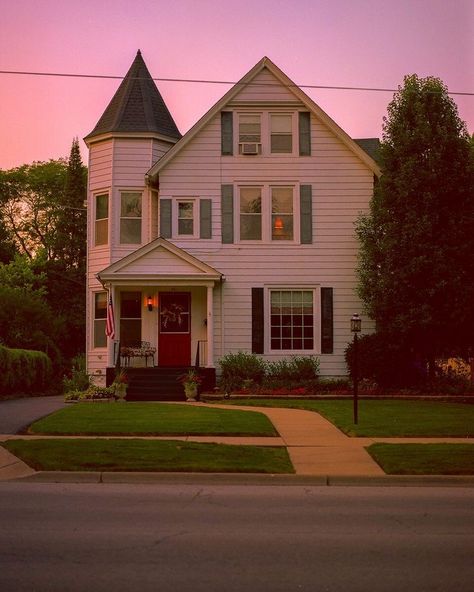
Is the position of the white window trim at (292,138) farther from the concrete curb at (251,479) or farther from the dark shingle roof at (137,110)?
the concrete curb at (251,479)

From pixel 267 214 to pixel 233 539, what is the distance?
773 inches

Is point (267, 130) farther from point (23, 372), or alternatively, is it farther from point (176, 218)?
point (23, 372)

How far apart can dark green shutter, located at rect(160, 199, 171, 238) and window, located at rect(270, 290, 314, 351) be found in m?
3.82

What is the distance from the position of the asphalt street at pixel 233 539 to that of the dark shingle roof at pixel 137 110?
18.1 meters

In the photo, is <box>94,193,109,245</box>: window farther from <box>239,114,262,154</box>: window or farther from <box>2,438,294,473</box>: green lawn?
<box>2,438,294,473</box>: green lawn

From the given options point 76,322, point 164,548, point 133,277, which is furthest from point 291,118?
point 76,322

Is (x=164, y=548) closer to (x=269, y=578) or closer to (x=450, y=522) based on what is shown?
(x=269, y=578)

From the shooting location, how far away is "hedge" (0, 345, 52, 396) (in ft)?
85.6

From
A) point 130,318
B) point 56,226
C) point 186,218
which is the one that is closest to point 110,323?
point 130,318

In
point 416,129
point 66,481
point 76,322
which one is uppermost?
point 416,129

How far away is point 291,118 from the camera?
26.9 meters

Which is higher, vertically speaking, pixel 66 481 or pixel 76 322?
pixel 76 322

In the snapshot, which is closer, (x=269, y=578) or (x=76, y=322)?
(x=269, y=578)

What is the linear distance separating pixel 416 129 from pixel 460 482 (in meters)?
15.5
